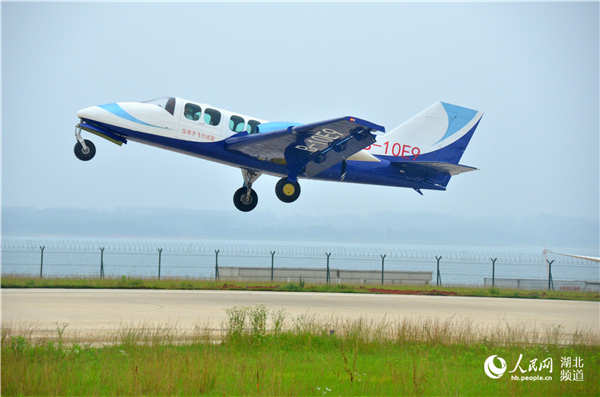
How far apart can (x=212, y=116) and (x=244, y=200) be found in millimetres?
4856

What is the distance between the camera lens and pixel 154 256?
36.0 m

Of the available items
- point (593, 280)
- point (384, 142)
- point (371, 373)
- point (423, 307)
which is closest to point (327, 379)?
point (371, 373)

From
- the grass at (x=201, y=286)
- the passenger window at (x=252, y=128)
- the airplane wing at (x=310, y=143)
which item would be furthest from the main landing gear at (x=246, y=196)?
the grass at (x=201, y=286)

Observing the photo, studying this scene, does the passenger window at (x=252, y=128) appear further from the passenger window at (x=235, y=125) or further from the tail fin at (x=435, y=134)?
the tail fin at (x=435, y=134)

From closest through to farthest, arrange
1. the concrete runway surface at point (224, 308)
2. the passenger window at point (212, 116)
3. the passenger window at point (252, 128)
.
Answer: the concrete runway surface at point (224, 308) → the passenger window at point (212, 116) → the passenger window at point (252, 128)

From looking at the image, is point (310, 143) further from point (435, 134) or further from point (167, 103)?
point (435, 134)

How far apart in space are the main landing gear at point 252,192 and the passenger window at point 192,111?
156 inches

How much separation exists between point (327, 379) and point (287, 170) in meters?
15.1

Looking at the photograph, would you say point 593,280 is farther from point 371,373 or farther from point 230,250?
point 371,373

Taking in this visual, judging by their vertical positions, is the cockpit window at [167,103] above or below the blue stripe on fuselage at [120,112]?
above

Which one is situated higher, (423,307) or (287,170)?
(287,170)

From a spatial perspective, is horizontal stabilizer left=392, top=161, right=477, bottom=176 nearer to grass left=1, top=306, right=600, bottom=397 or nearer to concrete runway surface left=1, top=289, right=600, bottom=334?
concrete runway surface left=1, top=289, right=600, bottom=334

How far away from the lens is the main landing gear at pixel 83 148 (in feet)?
74.1

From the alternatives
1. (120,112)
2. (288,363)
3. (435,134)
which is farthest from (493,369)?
(120,112)
